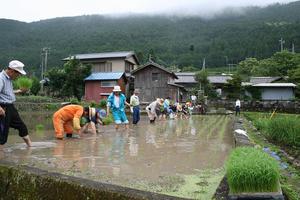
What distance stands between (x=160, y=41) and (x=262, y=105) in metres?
60.8

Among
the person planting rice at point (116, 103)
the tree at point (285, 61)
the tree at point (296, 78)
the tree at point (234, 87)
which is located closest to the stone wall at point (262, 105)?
the tree at point (234, 87)

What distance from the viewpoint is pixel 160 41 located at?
96.1 meters

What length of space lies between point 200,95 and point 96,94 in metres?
11.8

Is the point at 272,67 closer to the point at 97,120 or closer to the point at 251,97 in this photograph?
the point at 251,97

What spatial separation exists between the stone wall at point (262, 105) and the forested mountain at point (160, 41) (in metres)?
25.5

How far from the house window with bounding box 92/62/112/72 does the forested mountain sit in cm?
1649

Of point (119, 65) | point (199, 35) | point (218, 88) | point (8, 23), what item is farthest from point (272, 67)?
point (8, 23)

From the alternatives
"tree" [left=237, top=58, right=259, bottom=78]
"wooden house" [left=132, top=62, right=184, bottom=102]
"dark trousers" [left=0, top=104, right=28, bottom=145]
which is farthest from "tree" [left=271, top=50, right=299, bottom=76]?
"dark trousers" [left=0, top=104, right=28, bottom=145]

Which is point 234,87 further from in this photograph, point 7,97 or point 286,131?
point 7,97

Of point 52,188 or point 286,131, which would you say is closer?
point 52,188

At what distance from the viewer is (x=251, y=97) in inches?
1634

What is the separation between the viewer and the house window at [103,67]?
151 ft

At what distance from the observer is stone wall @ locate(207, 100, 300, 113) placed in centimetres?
3606

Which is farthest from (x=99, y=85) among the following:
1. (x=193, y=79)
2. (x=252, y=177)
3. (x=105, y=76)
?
(x=252, y=177)
